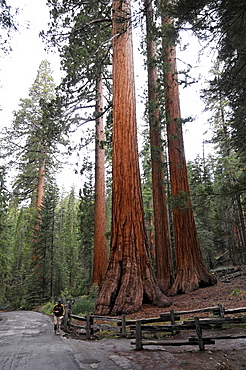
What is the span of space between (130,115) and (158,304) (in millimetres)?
6573

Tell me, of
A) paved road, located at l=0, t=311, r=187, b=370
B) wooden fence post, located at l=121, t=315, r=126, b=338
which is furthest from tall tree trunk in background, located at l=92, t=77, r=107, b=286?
paved road, located at l=0, t=311, r=187, b=370

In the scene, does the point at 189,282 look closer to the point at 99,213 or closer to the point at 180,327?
the point at 180,327

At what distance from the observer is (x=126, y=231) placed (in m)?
8.50

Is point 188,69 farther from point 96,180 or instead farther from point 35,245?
point 35,245

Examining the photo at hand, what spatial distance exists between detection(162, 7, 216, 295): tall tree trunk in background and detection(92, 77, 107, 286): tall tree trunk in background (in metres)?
4.05

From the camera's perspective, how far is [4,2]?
20.6 ft

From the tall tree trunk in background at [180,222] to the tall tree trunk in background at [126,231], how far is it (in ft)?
8.39

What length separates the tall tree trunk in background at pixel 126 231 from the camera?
7.99m

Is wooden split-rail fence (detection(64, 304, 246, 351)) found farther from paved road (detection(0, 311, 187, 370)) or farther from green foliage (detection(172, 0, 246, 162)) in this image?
green foliage (detection(172, 0, 246, 162))

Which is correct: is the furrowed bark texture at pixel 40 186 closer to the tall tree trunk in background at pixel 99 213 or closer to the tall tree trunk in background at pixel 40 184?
the tall tree trunk in background at pixel 40 184

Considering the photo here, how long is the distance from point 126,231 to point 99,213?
9025 mm

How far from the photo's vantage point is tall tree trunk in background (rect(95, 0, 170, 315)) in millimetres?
7988

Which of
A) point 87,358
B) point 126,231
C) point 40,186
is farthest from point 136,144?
point 40,186

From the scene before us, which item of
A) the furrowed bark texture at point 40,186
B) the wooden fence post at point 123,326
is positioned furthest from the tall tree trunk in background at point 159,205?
the furrowed bark texture at point 40,186
